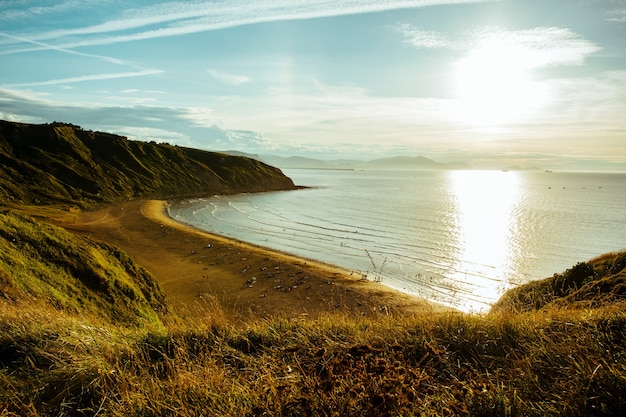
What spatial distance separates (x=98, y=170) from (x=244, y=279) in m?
Result: 60.3

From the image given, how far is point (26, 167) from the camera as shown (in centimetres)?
5647

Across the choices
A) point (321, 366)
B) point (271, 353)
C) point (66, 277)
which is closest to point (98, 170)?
point (66, 277)

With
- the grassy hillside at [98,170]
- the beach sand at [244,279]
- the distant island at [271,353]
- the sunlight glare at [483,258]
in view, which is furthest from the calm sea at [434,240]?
the grassy hillside at [98,170]

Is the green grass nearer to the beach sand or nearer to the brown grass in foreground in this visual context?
the brown grass in foreground

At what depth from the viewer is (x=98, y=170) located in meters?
68.8

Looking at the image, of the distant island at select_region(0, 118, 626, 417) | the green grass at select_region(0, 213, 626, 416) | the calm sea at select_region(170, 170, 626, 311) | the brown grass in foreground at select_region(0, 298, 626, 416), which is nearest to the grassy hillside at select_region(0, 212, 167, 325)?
the distant island at select_region(0, 118, 626, 417)

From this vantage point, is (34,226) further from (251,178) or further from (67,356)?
(251,178)

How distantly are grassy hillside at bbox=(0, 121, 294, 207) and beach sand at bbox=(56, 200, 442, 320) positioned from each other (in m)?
26.1

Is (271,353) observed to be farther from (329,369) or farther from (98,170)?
(98,170)

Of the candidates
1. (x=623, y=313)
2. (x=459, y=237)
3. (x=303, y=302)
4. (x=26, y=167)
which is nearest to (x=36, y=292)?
(x=623, y=313)

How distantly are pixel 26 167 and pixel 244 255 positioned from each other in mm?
49968

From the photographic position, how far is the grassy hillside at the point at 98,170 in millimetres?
54609

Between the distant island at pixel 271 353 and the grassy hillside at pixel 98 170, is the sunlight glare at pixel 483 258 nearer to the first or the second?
the distant island at pixel 271 353

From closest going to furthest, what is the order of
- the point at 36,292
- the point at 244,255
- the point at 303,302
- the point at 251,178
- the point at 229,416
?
the point at 229,416 < the point at 36,292 < the point at 303,302 < the point at 244,255 < the point at 251,178
